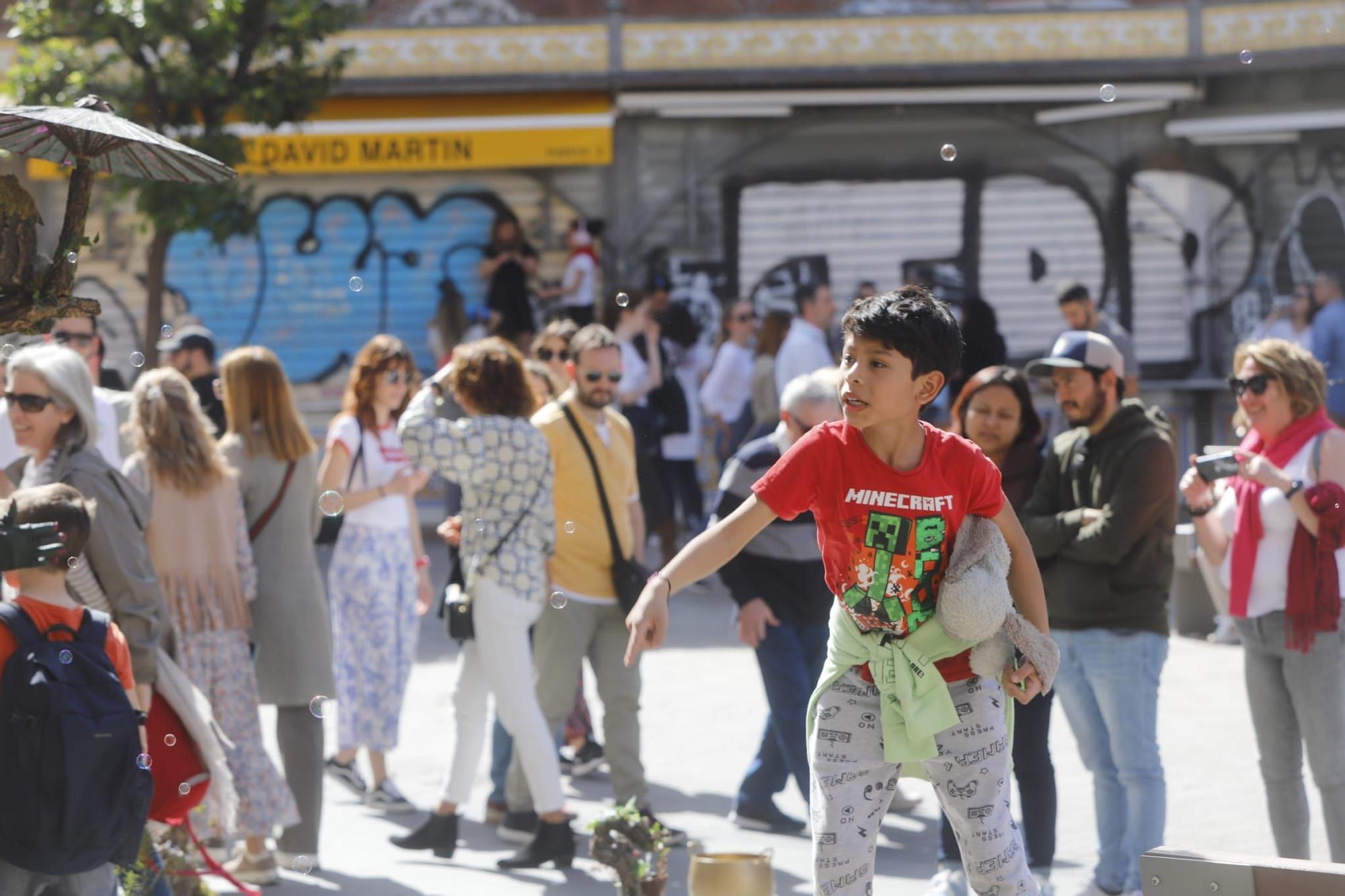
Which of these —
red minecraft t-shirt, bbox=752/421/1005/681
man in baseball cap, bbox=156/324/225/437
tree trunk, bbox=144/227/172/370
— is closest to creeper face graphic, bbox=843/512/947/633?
red minecraft t-shirt, bbox=752/421/1005/681

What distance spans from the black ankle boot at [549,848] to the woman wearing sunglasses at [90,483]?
170 cm

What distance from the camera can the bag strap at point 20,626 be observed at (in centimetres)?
442

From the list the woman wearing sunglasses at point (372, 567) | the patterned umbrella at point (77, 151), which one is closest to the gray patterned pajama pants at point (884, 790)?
the patterned umbrella at point (77, 151)

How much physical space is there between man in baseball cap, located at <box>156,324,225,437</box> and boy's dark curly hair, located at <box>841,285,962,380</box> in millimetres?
5041

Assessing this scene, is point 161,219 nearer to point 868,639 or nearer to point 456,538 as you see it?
point 456,538

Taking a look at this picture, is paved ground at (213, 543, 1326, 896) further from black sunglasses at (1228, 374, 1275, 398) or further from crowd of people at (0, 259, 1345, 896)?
black sunglasses at (1228, 374, 1275, 398)

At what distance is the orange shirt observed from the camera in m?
4.42

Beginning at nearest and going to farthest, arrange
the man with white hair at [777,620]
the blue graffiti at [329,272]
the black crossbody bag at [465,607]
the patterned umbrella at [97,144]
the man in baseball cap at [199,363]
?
the patterned umbrella at [97,144], the black crossbody bag at [465,607], the man with white hair at [777,620], the man in baseball cap at [199,363], the blue graffiti at [329,272]

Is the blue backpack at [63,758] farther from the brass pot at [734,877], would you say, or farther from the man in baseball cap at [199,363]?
the man in baseball cap at [199,363]

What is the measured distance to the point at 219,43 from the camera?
A: 11859 mm

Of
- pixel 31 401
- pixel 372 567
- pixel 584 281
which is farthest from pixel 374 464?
pixel 584 281

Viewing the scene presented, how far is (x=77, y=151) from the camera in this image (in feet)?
13.0

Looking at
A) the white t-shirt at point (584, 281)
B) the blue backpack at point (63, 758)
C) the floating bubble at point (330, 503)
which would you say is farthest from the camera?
the white t-shirt at point (584, 281)

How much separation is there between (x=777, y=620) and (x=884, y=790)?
2.77 metres
